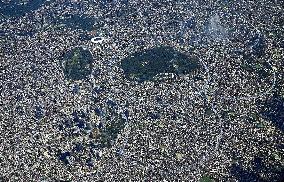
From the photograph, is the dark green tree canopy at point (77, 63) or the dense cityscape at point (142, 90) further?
the dark green tree canopy at point (77, 63)

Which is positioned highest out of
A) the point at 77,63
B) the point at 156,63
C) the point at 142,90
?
the point at 156,63

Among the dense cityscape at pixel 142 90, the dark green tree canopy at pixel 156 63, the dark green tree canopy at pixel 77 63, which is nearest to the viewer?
the dense cityscape at pixel 142 90

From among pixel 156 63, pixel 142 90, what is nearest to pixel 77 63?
pixel 156 63

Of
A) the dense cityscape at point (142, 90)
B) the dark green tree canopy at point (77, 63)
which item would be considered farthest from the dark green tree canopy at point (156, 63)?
the dark green tree canopy at point (77, 63)

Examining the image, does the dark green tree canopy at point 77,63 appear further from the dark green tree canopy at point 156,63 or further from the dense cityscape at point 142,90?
the dark green tree canopy at point 156,63

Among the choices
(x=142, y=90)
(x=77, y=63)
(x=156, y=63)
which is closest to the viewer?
(x=142, y=90)

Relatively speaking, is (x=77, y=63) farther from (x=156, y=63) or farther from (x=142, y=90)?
(x=142, y=90)

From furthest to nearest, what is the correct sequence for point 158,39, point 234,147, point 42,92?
1. point 158,39
2. point 42,92
3. point 234,147

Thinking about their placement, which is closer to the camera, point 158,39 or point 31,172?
point 31,172

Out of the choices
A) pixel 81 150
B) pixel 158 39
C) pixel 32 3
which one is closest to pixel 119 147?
pixel 81 150

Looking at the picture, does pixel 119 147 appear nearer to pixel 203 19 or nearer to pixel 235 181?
pixel 235 181

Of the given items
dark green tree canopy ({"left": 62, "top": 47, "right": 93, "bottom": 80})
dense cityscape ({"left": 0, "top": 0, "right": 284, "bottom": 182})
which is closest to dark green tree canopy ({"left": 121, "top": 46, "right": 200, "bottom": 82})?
dense cityscape ({"left": 0, "top": 0, "right": 284, "bottom": 182})
